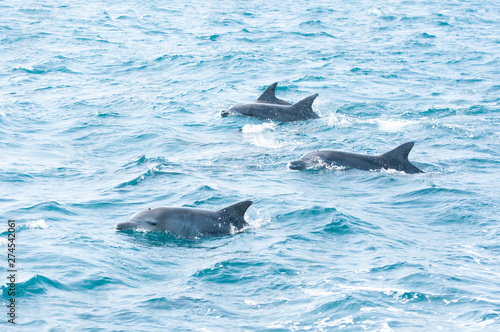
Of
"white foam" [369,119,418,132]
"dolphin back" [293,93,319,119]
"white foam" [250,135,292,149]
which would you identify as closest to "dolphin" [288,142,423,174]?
"white foam" [250,135,292,149]

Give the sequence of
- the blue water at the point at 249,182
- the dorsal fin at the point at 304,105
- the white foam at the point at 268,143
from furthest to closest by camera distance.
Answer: the dorsal fin at the point at 304,105
the white foam at the point at 268,143
the blue water at the point at 249,182

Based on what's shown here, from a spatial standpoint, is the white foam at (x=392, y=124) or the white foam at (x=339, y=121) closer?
the white foam at (x=392, y=124)

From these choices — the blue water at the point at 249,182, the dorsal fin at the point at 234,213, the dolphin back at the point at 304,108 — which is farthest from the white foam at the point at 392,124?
the dorsal fin at the point at 234,213

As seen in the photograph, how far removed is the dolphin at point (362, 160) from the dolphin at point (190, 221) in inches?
232

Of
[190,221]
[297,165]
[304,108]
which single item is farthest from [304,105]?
[190,221]

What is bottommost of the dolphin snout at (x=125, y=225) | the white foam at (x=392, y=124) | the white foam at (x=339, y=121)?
the white foam at (x=392, y=124)

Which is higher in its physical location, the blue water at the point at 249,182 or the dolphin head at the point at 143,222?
the dolphin head at the point at 143,222

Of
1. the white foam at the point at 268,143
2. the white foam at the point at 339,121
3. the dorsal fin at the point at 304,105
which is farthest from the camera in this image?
the dorsal fin at the point at 304,105

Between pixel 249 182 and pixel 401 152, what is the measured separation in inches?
189

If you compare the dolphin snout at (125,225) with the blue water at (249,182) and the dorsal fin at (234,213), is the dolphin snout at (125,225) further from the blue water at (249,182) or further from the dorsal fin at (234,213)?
the dorsal fin at (234,213)

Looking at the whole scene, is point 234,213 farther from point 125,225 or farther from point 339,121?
point 339,121

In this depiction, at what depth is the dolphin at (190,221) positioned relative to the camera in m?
16.3

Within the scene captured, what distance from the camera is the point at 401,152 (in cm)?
2164

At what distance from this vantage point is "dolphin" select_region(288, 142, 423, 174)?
856 inches
